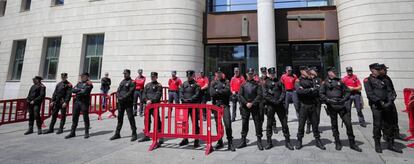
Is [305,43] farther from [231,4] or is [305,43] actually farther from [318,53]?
[231,4]

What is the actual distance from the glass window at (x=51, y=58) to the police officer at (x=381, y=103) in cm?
2042

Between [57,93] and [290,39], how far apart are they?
1388cm

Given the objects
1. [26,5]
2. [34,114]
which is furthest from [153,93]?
[26,5]

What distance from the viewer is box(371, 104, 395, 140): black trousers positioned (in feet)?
16.8

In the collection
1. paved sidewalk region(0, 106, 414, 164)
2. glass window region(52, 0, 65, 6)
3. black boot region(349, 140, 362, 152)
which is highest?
glass window region(52, 0, 65, 6)

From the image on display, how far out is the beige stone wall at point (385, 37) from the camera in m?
12.1

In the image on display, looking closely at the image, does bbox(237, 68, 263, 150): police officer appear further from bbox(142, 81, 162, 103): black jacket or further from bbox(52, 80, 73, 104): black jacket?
bbox(52, 80, 73, 104): black jacket

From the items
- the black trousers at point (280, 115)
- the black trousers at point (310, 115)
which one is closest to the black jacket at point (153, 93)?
the black trousers at point (280, 115)

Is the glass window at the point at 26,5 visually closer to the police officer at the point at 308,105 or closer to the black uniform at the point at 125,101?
the black uniform at the point at 125,101

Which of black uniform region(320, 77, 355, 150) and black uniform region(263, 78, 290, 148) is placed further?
black uniform region(263, 78, 290, 148)

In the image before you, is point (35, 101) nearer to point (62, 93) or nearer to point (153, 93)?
point (62, 93)

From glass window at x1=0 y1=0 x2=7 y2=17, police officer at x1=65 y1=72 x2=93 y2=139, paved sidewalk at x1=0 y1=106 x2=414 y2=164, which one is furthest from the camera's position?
glass window at x1=0 y1=0 x2=7 y2=17

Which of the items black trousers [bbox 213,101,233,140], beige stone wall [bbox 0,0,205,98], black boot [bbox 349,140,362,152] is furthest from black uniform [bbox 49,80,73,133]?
black boot [bbox 349,140,362,152]

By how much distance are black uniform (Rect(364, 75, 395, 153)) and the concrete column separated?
353 inches
